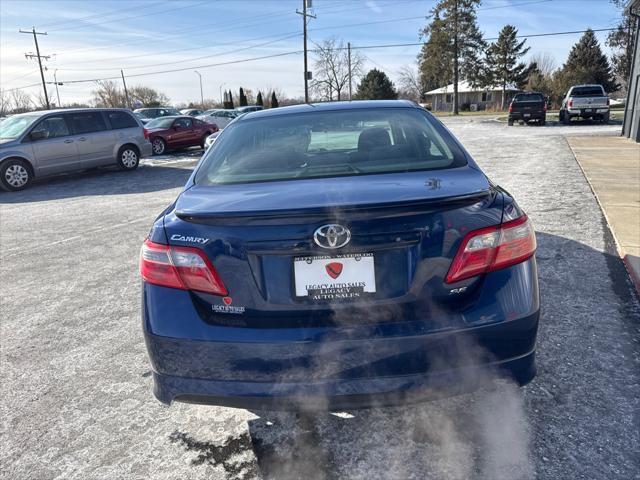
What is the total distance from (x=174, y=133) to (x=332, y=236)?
17219 mm

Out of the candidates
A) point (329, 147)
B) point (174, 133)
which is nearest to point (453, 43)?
point (174, 133)

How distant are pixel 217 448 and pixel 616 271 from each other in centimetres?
378

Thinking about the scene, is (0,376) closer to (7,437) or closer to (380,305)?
(7,437)

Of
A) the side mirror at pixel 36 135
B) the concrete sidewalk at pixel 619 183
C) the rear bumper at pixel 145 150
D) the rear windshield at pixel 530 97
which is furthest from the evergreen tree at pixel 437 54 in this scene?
the side mirror at pixel 36 135

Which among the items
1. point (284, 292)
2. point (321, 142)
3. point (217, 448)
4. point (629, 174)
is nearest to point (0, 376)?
point (217, 448)

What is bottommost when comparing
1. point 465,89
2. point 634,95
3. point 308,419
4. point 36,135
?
point 308,419

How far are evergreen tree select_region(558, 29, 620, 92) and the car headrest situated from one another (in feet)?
197

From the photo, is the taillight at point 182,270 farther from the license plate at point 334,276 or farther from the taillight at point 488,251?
the taillight at point 488,251

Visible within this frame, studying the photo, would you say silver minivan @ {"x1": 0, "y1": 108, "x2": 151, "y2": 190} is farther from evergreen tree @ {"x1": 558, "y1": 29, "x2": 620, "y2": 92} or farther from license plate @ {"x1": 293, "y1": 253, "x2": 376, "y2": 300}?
evergreen tree @ {"x1": 558, "y1": 29, "x2": 620, "y2": 92}

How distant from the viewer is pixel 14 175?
430 inches

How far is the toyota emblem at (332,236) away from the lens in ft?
5.90

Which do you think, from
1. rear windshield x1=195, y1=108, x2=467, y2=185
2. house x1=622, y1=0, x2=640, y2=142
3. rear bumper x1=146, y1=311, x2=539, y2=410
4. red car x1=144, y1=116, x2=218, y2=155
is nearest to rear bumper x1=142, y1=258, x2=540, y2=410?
rear bumper x1=146, y1=311, x2=539, y2=410

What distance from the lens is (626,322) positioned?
3273 millimetres

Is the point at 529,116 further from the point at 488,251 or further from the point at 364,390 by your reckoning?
the point at 364,390
